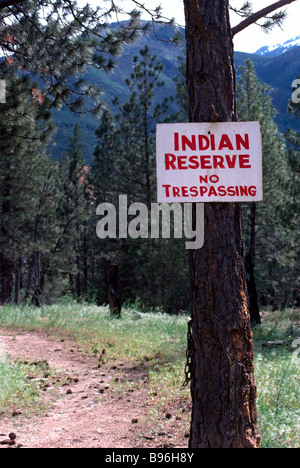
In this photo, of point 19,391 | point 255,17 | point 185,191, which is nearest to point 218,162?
point 185,191

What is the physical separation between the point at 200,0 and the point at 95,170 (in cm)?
2811

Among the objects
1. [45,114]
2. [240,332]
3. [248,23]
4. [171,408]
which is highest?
[45,114]

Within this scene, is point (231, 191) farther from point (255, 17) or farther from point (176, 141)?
point (255, 17)

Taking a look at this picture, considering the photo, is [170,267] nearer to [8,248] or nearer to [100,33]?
[8,248]

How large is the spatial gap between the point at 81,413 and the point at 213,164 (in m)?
2.86

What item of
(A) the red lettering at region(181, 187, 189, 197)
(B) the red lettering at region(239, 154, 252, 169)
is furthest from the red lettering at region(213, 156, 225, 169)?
(A) the red lettering at region(181, 187, 189, 197)

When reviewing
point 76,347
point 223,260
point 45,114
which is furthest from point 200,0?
point 76,347

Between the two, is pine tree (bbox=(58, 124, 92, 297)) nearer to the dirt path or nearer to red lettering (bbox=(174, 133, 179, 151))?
the dirt path

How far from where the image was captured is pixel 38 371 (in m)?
5.61

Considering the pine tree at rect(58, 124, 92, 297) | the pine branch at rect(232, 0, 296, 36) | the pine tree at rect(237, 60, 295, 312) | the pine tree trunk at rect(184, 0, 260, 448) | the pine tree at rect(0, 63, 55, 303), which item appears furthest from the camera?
the pine tree at rect(58, 124, 92, 297)

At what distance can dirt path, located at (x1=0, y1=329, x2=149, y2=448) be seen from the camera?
12.3ft

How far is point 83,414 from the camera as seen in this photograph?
4422mm

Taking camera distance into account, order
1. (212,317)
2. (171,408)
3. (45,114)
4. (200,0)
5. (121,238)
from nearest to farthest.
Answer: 1. (212,317)
2. (200,0)
3. (171,408)
4. (45,114)
5. (121,238)

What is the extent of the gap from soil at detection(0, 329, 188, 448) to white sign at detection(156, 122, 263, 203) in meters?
1.97
